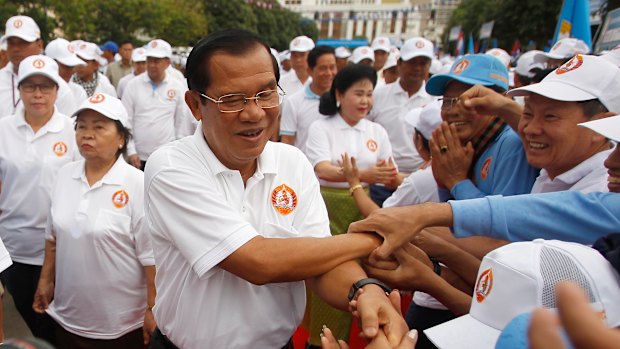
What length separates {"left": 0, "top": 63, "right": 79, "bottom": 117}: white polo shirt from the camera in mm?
4086

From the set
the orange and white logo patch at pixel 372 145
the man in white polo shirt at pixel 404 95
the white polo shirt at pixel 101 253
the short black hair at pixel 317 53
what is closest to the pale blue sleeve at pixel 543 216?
the white polo shirt at pixel 101 253

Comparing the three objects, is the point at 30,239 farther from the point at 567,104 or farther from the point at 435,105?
the point at 567,104

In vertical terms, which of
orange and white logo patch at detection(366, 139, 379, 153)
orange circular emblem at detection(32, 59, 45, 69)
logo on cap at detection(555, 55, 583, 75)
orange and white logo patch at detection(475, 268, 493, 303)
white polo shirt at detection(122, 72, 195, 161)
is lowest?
white polo shirt at detection(122, 72, 195, 161)

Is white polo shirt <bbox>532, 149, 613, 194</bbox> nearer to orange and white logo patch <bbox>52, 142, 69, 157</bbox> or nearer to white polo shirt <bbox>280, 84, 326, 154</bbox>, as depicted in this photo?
orange and white logo patch <bbox>52, 142, 69, 157</bbox>

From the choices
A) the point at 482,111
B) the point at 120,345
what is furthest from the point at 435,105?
the point at 120,345

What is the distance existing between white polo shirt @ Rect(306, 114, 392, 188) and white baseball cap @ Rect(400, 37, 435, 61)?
4.92 feet

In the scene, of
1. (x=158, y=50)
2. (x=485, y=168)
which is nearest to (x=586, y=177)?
(x=485, y=168)

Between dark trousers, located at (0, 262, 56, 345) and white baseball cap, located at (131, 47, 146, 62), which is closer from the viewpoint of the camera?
dark trousers, located at (0, 262, 56, 345)

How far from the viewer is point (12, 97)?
414 cm

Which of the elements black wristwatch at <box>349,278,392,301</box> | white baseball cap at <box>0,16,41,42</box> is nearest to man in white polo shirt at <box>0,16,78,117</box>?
white baseball cap at <box>0,16,41,42</box>

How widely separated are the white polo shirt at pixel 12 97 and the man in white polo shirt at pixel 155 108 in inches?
54.3

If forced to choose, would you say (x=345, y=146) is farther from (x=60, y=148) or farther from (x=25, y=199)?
(x=25, y=199)

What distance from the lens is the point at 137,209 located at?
2469mm

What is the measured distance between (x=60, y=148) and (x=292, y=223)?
2.25 meters
